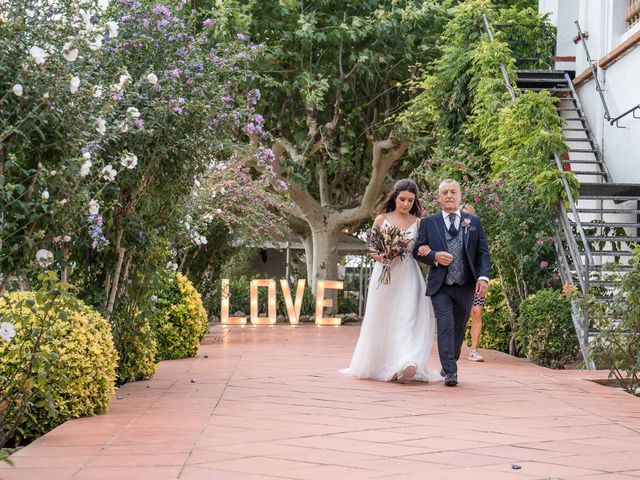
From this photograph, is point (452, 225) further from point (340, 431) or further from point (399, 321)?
point (340, 431)

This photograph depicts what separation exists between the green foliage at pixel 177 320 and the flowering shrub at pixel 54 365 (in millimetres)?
4584

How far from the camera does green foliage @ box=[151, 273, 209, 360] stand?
13.1m

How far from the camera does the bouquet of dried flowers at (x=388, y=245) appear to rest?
10555 mm

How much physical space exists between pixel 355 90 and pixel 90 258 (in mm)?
17742

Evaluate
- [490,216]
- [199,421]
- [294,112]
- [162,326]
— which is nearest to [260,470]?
[199,421]

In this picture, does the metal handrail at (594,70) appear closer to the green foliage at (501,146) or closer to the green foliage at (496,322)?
the green foliage at (501,146)

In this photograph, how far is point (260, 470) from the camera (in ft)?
18.5

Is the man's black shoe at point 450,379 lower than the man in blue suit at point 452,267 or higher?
lower

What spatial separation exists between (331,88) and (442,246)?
1614cm

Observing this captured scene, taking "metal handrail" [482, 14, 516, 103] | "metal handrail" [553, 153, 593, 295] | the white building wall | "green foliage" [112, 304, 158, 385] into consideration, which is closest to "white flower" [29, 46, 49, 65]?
"green foliage" [112, 304, 158, 385]

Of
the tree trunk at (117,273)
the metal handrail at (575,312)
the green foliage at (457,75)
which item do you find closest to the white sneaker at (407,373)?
the metal handrail at (575,312)

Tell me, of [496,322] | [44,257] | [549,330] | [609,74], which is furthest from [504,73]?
[44,257]

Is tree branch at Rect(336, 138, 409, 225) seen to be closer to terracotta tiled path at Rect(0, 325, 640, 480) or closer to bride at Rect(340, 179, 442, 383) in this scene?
bride at Rect(340, 179, 442, 383)

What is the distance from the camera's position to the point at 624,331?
10.9 metres
